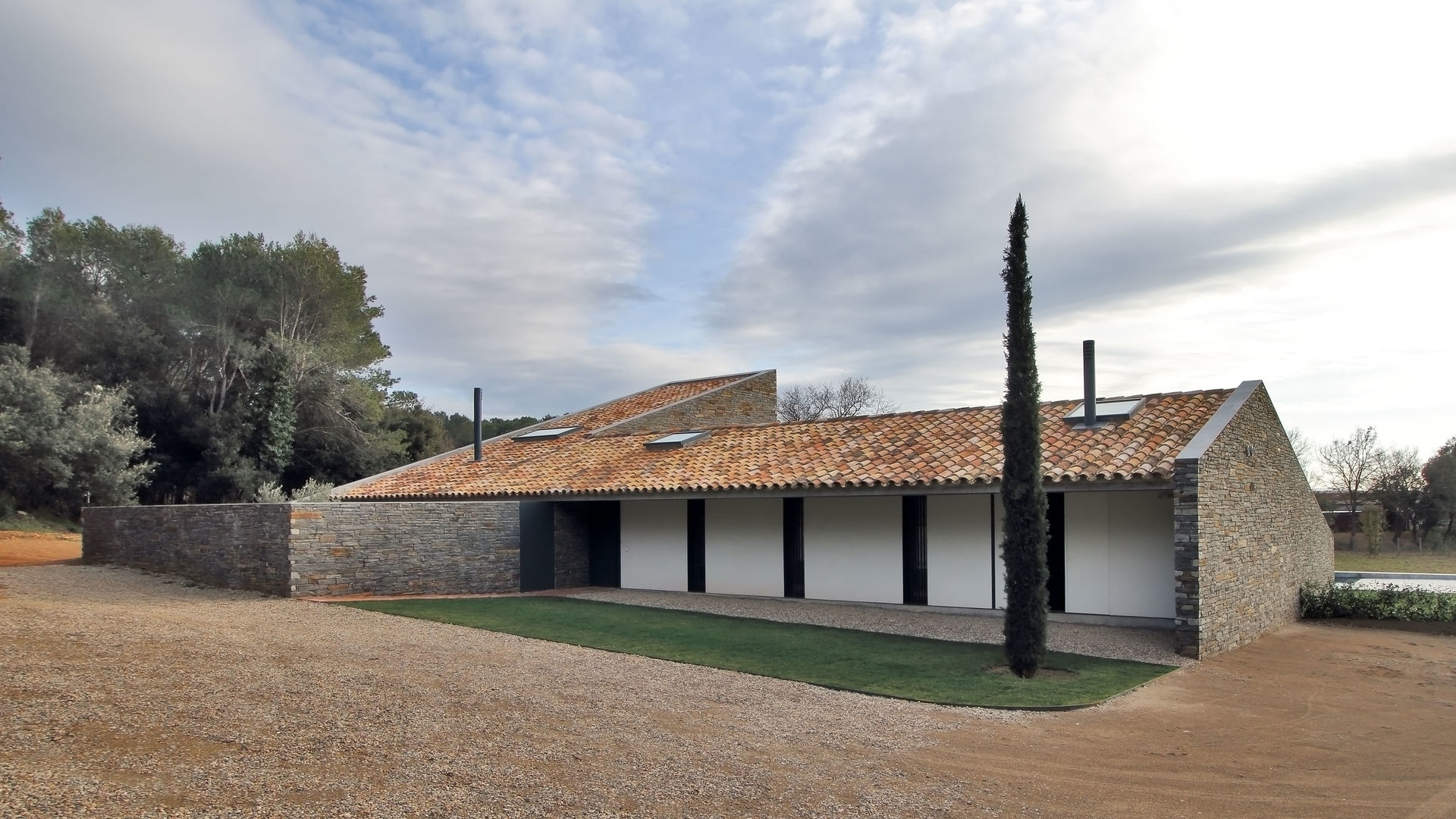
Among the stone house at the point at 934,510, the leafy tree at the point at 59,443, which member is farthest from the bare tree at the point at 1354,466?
the leafy tree at the point at 59,443

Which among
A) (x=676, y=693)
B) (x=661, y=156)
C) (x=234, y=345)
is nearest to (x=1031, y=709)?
(x=676, y=693)

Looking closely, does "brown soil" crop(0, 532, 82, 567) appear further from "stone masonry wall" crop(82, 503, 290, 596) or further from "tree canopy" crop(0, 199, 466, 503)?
"tree canopy" crop(0, 199, 466, 503)

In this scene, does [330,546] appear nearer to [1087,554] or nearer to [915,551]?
[915,551]

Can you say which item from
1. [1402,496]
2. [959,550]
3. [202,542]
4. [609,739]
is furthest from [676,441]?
[1402,496]

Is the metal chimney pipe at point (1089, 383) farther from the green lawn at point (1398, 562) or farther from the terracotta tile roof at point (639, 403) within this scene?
the green lawn at point (1398, 562)

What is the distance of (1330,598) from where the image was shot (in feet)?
53.0

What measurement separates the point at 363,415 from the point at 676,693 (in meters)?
30.2

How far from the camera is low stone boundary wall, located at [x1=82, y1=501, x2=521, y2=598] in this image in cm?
1512

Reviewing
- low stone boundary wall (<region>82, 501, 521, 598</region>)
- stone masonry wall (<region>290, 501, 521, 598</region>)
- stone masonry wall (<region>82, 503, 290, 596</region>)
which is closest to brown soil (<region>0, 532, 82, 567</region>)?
stone masonry wall (<region>82, 503, 290, 596</region>)

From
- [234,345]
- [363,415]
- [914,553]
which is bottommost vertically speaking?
[914,553]

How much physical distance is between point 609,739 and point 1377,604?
15260 mm

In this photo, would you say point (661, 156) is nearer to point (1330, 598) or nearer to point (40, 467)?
point (1330, 598)

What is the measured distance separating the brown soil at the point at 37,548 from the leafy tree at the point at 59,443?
185cm

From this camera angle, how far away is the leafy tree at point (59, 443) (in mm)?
26359
